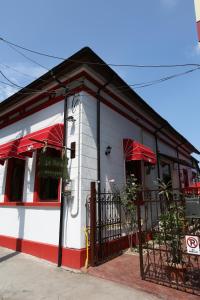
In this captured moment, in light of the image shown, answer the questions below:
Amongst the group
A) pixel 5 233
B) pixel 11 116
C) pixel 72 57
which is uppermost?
pixel 72 57

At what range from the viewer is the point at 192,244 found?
443 centimetres

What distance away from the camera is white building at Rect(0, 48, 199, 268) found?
6.56 meters

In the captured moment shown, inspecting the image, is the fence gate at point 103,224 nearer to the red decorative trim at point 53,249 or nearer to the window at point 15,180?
the red decorative trim at point 53,249

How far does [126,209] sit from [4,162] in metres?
5.17

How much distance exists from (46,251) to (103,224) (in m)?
1.80

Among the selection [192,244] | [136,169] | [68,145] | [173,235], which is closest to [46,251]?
[68,145]

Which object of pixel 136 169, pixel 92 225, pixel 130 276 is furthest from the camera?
pixel 136 169

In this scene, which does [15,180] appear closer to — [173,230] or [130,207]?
[130,207]

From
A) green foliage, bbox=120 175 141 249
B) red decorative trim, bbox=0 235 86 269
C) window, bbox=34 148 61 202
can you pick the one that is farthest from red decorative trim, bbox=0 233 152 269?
window, bbox=34 148 61 202

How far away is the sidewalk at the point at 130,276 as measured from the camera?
431 cm

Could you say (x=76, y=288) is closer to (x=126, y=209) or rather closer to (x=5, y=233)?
(x=126, y=209)

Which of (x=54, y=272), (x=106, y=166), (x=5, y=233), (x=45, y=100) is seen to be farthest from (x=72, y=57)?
(x=5, y=233)

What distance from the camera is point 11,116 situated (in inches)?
394

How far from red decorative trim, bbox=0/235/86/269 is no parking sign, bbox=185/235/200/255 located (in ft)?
8.89
